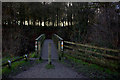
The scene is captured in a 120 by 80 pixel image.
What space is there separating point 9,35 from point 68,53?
8.29m

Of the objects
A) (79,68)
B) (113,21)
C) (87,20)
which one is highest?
(87,20)

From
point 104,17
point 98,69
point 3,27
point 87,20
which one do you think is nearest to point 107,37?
point 104,17

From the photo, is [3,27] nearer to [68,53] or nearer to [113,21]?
[68,53]

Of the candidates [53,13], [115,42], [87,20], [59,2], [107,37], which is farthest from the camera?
[53,13]

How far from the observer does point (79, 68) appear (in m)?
5.81

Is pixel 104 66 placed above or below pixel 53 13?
below

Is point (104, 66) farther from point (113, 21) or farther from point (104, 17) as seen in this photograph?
point (104, 17)

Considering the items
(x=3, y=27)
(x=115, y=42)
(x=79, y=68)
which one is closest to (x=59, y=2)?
(x=3, y=27)

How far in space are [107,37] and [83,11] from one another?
547cm

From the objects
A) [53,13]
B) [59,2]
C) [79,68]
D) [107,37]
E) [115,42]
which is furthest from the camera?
[53,13]

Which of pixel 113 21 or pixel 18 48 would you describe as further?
pixel 18 48

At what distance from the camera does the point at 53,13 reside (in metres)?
29.7

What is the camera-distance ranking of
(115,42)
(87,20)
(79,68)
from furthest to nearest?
(87,20)
(115,42)
(79,68)

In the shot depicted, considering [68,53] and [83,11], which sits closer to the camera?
[68,53]
